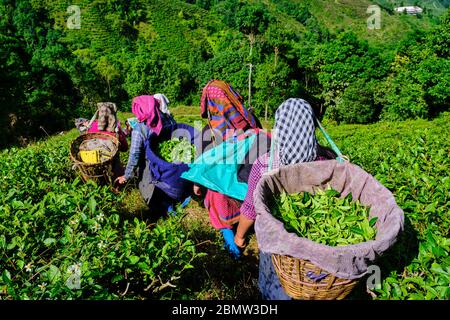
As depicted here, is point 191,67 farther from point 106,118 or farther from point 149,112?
point 149,112

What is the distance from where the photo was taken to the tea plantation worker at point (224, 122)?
10.8ft

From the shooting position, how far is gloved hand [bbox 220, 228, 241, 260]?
342 cm

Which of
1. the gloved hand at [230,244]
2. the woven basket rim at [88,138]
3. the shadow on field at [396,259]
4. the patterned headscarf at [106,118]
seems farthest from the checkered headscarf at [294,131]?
the patterned headscarf at [106,118]

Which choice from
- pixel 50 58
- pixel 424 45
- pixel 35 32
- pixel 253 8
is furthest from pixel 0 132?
pixel 35 32

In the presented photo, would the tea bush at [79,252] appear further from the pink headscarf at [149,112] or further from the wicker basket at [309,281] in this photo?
the pink headscarf at [149,112]

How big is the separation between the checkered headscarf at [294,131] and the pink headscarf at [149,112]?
1943 millimetres

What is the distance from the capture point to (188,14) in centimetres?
6981

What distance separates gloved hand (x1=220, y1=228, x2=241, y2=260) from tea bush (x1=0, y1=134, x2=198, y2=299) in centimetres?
98

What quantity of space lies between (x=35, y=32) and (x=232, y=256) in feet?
189

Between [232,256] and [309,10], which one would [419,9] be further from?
[232,256]

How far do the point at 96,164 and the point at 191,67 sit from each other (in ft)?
153

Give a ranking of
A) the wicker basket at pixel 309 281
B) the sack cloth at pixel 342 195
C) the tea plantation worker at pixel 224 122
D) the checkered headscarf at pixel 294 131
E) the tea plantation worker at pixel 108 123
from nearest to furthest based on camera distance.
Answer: the sack cloth at pixel 342 195, the wicker basket at pixel 309 281, the checkered headscarf at pixel 294 131, the tea plantation worker at pixel 224 122, the tea plantation worker at pixel 108 123

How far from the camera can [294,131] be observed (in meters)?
2.31

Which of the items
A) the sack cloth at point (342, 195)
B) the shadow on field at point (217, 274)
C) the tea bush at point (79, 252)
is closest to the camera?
the sack cloth at point (342, 195)
